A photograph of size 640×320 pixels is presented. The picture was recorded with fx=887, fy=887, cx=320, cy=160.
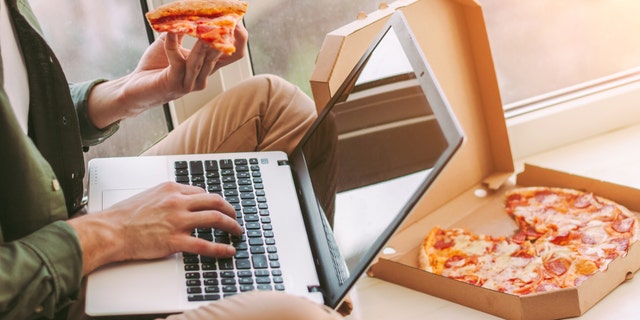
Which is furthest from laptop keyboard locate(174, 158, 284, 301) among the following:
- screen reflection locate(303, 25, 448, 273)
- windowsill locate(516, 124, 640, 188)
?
windowsill locate(516, 124, 640, 188)

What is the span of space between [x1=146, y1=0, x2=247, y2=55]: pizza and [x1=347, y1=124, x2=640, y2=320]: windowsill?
0.58 m


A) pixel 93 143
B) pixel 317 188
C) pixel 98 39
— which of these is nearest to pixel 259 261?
pixel 317 188

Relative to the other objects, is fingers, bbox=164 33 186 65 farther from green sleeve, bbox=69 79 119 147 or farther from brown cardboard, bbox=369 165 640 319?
brown cardboard, bbox=369 165 640 319

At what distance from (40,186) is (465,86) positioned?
3.62 feet

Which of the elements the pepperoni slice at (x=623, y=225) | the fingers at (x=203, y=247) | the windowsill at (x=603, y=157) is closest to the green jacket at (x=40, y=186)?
the fingers at (x=203, y=247)

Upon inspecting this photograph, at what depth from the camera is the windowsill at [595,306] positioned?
1688 millimetres

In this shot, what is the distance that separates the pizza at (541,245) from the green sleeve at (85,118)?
2.26 ft

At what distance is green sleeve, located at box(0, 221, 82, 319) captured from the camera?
1115mm

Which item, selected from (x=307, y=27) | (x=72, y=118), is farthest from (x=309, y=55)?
(x=72, y=118)

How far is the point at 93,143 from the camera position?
1.70 m

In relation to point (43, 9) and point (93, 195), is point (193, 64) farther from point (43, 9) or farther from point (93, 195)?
point (43, 9)

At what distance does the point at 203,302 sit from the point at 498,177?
1.09 metres

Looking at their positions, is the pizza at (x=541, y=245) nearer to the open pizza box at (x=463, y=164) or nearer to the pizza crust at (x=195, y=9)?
the open pizza box at (x=463, y=164)

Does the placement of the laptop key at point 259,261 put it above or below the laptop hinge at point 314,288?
above
